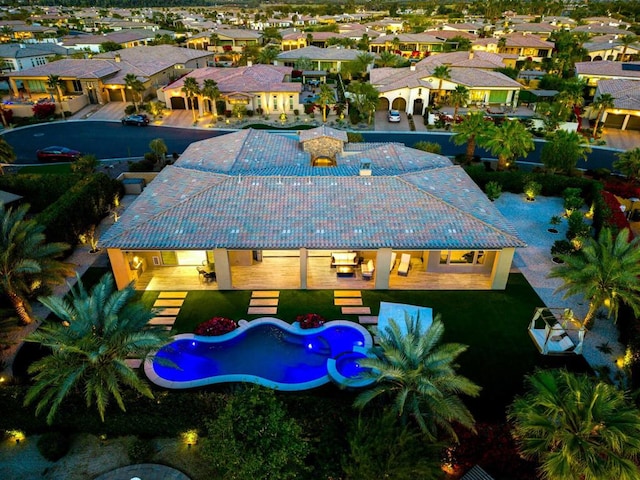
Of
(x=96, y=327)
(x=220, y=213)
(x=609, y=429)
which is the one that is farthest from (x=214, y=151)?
(x=609, y=429)

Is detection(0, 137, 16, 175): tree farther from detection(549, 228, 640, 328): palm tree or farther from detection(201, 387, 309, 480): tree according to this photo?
detection(549, 228, 640, 328): palm tree

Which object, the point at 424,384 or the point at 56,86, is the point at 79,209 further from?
the point at 56,86

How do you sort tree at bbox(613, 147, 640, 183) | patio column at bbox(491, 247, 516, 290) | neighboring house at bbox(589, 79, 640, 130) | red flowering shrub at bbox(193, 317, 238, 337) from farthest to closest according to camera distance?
neighboring house at bbox(589, 79, 640, 130) → tree at bbox(613, 147, 640, 183) → patio column at bbox(491, 247, 516, 290) → red flowering shrub at bbox(193, 317, 238, 337)

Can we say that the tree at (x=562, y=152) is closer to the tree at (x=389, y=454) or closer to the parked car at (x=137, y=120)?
the tree at (x=389, y=454)

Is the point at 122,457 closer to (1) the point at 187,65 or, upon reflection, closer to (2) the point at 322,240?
(2) the point at 322,240

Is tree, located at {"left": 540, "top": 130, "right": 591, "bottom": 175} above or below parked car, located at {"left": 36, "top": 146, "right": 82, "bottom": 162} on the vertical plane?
above

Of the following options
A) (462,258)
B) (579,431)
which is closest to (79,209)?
(462,258)

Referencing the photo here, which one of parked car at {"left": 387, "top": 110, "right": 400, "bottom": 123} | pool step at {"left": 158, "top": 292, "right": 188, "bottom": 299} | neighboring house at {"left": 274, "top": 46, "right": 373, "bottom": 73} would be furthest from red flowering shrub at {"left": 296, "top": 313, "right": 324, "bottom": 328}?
neighboring house at {"left": 274, "top": 46, "right": 373, "bottom": 73}

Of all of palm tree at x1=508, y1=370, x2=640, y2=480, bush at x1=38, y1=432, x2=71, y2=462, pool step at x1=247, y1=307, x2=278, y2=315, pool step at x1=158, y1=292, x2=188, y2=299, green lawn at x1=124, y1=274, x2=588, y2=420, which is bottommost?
green lawn at x1=124, y1=274, x2=588, y2=420
